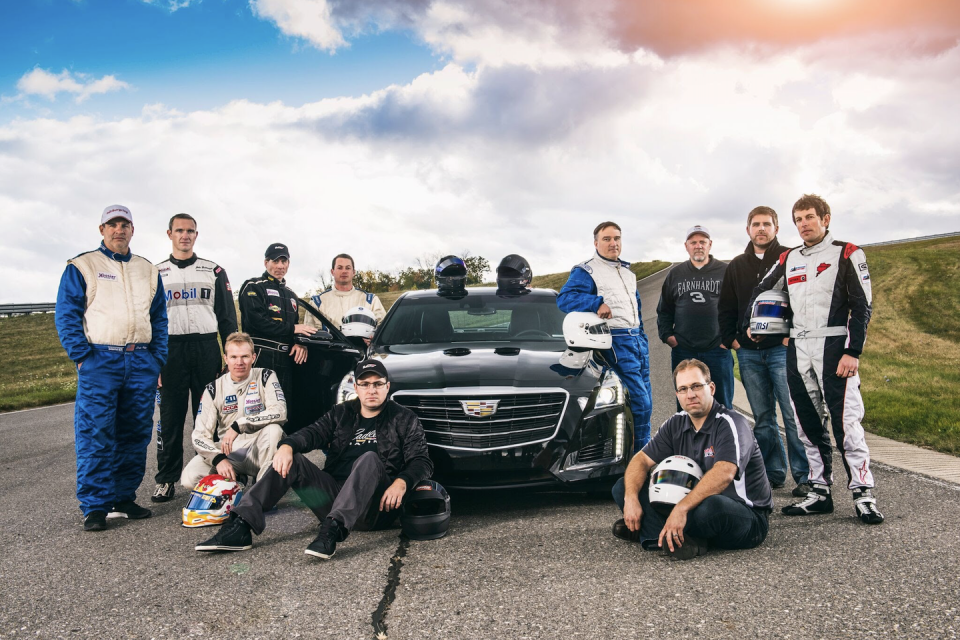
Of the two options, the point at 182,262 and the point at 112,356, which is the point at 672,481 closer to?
the point at 112,356

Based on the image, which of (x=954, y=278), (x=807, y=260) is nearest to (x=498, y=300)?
(x=807, y=260)

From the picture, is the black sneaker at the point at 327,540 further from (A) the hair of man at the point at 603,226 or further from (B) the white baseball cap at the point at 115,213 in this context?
(A) the hair of man at the point at 603,226

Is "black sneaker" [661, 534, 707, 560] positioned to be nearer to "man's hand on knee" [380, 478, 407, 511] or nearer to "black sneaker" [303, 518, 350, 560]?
"man's hand on knee" [380, 478, 407, 511]

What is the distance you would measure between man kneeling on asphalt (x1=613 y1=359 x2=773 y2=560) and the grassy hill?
4.32m

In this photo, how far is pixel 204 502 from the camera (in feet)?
15.3

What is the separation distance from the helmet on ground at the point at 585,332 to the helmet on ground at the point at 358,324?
5.25 feet

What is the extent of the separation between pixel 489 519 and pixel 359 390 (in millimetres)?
1176

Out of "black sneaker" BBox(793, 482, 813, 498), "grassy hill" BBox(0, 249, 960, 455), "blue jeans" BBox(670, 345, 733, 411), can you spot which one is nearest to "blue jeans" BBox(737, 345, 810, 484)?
"black sneaker" BBox(793, 482, 813, 498)

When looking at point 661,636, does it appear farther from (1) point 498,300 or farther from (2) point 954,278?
(2) point 954,278

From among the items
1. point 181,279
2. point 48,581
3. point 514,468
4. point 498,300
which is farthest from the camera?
point 498,300

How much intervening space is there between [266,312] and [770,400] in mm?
4113

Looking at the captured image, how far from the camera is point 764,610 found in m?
2.97

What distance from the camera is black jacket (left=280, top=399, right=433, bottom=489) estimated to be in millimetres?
4234

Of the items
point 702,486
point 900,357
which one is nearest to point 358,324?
point 702,486
